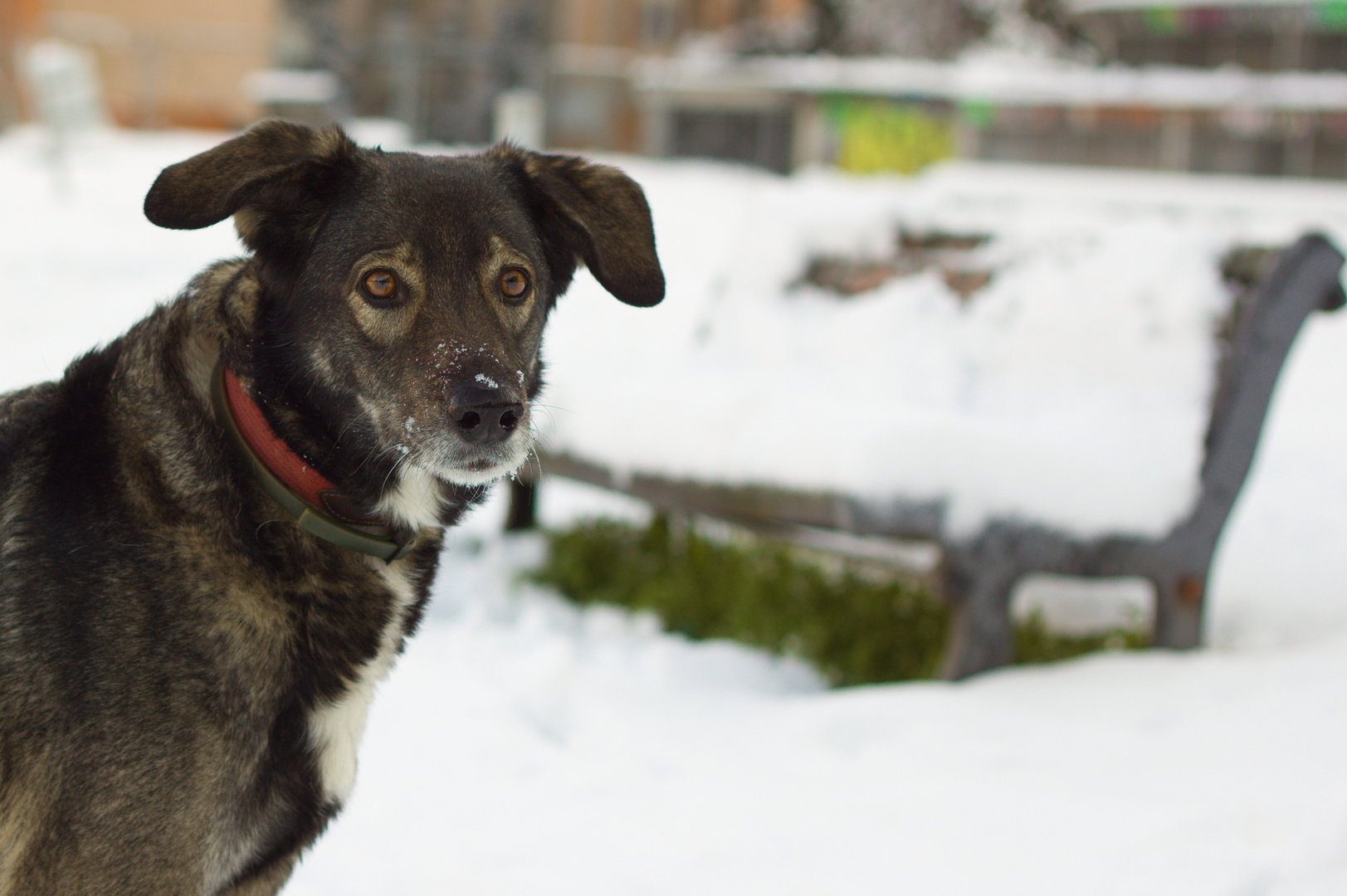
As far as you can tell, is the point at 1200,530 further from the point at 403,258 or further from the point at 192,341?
the point at 192,341

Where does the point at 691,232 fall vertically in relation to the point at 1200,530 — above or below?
below

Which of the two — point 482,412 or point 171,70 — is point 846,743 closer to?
point 482,412

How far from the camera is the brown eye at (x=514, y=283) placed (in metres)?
2.16

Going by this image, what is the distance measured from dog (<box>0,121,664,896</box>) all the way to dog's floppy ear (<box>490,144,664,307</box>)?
56mm

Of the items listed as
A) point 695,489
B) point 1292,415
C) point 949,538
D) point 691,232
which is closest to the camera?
point 949,538

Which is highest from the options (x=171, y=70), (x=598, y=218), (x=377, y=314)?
(x=598, y=218)

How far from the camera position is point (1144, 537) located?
141 inches

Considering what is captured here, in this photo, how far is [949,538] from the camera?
352 centimetres

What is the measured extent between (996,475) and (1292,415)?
166 inches

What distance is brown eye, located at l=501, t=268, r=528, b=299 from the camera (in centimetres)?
216

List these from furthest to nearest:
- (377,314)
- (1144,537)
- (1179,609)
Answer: (1179,609) < (1144,537) < (377,314)

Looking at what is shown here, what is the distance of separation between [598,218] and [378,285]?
0.45m

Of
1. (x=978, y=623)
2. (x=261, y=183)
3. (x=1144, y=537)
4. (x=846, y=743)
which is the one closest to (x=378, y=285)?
(x=261, y=183)

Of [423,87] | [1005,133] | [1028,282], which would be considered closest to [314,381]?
[1028,282]
